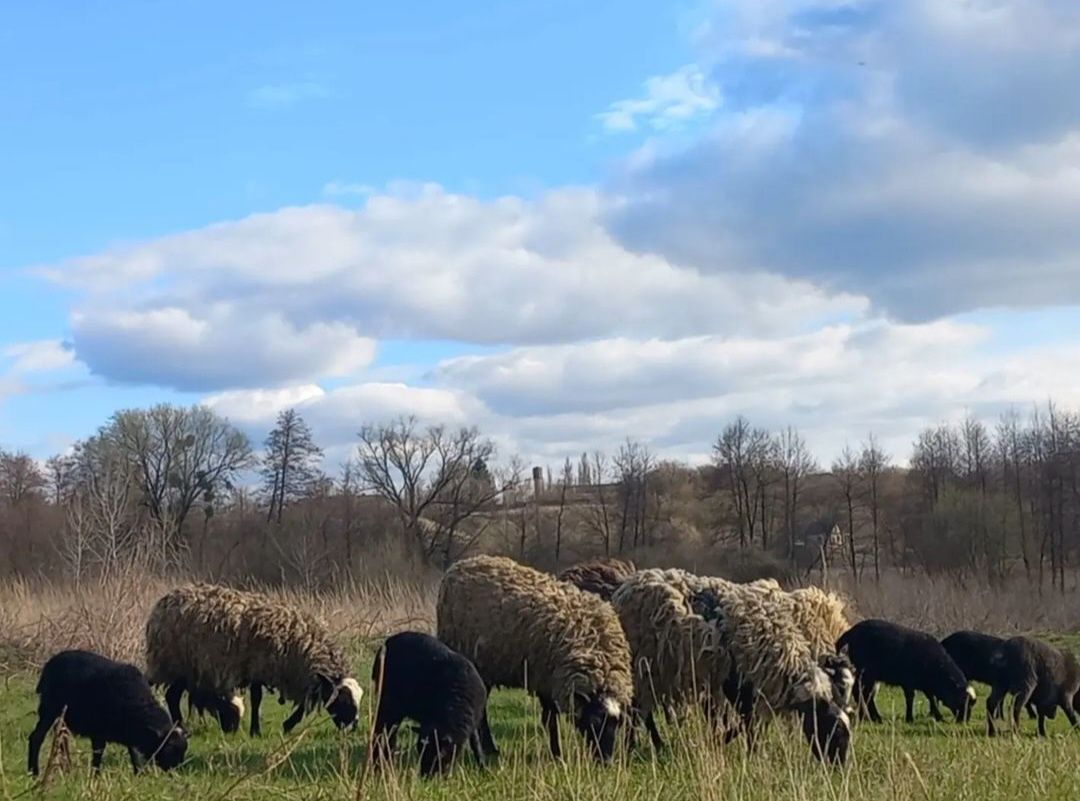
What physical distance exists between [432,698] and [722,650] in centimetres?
321

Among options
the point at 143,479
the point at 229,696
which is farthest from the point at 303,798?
the point at 143,479

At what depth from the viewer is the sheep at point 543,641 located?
38.1 feet

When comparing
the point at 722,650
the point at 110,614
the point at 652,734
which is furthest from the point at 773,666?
the point at 110,614

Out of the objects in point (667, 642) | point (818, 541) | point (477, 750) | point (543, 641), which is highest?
point (543, 641)

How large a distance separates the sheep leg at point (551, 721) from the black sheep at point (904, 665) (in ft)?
17.4

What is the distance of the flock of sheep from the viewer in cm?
1119

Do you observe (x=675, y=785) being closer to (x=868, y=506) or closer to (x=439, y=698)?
(x=439, y=698)

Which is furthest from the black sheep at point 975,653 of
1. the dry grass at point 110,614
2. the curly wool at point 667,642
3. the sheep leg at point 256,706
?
the dry grass at point 110,614

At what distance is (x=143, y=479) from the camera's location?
206ft

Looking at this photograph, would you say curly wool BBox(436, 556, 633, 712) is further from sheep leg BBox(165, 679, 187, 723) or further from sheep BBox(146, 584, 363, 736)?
sheep leg BBox(165, 679, 187, 723)

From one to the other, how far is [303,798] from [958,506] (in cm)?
5489

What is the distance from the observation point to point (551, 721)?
1138 cm

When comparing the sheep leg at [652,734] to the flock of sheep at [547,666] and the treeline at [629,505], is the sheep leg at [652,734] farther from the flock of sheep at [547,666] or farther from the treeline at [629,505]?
the treeline at [629,505]

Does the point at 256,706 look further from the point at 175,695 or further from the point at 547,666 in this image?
the point at 547,666
